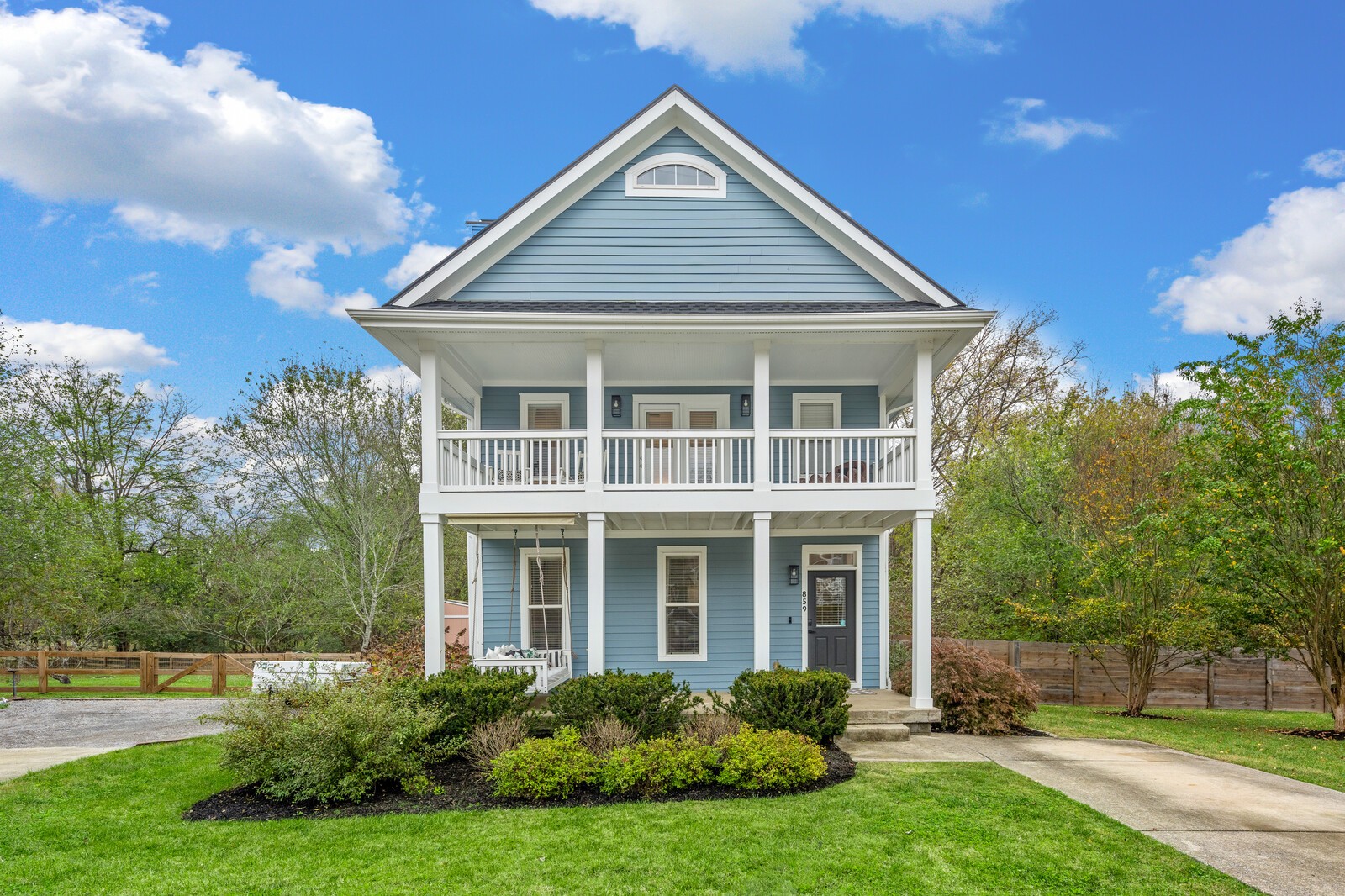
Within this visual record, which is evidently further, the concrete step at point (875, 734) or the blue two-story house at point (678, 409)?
the blue two-story house at point (678, 409)

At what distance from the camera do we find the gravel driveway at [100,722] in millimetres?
11383

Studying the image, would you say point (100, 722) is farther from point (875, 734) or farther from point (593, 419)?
point (875, 734)

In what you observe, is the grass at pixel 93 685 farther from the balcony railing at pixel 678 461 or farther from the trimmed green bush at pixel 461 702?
the balcony railing at pixel 678 461

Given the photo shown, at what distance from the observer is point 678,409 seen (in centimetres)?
1299

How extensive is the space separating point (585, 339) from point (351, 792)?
6.23m

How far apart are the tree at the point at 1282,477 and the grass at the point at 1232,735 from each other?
1.62 metres

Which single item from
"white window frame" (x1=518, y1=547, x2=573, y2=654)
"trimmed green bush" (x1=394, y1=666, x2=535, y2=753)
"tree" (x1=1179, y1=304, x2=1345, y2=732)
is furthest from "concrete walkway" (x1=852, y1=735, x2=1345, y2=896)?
Answer: "white window frame" (x1=518, y1=547, x2=573, y2=654)

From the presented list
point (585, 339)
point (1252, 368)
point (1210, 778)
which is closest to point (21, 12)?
point (585, 339)

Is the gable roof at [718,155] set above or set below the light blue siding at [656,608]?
above

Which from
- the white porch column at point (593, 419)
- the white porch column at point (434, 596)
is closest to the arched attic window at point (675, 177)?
the white porch column at point (593, 419)

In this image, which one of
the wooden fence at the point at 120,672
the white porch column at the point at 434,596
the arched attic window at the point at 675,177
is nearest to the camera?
the white porch column at the point at 434,596

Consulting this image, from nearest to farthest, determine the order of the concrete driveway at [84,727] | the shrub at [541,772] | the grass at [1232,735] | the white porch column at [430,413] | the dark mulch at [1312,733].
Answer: the shrub at [541,772] < the grass at [1232,735] < the concrete driveway at [84,727] < the white porch column at [430,413] < the dark mulch at [1312,733]

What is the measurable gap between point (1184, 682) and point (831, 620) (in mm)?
10105

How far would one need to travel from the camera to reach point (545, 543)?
508 inches
